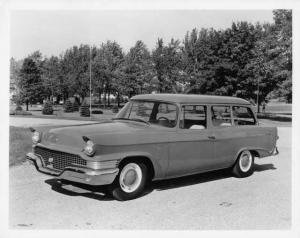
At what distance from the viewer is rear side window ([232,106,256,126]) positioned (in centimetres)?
740

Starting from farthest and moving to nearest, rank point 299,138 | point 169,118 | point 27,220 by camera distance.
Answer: point 169,118 → point 299,138 → point 27,220

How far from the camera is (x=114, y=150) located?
17.1 ft

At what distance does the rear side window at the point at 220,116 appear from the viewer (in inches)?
272

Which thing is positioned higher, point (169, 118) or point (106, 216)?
point (169, 118)

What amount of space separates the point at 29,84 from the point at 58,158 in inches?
1417

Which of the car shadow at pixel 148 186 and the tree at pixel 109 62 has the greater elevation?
the tree at pixel 109 62

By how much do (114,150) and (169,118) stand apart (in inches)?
54.3

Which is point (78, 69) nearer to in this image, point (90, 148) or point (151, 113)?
point (151, 113)

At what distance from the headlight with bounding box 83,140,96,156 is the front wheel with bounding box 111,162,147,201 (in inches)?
21.9

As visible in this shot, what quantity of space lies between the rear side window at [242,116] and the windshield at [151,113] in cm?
161

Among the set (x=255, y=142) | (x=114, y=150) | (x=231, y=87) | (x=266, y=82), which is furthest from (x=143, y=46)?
(x=114, y=150)

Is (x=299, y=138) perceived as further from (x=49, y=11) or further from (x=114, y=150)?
(x=49, y=11)

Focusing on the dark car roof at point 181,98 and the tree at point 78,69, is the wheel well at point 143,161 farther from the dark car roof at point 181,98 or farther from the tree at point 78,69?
the tree at point 78,69

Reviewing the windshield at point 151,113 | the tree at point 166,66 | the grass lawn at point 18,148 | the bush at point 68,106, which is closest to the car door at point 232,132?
the windshield at point 151,113
